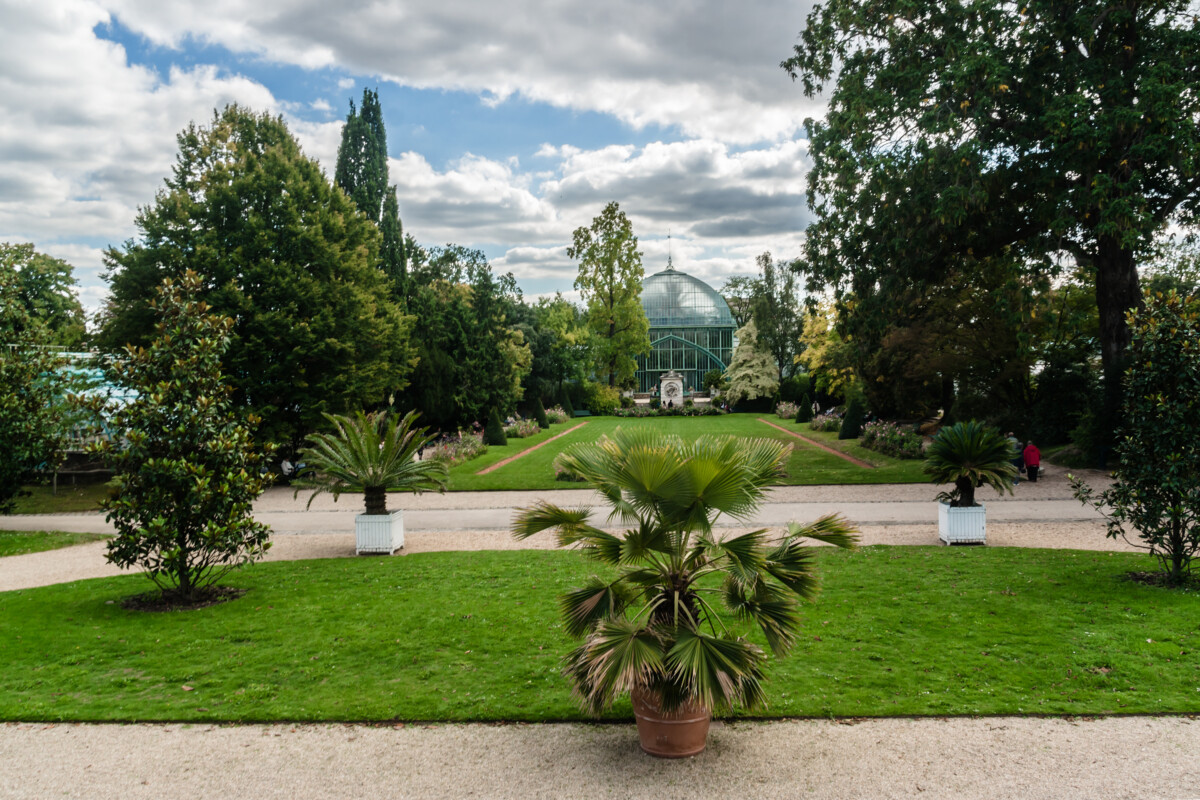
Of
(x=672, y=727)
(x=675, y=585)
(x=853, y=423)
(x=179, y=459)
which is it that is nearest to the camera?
(x=672, y=727)

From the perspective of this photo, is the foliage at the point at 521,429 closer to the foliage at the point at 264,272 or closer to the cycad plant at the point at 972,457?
the foliage at the point at 264,272

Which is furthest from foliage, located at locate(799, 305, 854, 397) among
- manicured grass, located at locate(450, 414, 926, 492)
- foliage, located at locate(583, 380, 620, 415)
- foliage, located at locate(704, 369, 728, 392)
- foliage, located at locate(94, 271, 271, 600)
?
foliage, located at locate(94, 271, 271, 600)

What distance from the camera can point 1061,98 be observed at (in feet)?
50.4

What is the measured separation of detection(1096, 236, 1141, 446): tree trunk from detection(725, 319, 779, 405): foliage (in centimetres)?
3188

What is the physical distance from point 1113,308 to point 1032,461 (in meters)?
4.66

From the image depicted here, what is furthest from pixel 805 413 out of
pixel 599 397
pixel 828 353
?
pixel 599 397

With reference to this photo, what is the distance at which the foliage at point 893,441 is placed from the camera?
23641 millimetres

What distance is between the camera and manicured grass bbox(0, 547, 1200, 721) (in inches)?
238

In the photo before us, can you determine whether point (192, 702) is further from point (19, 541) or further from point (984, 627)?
point (19, 541)

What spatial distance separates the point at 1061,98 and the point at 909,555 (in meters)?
10.9

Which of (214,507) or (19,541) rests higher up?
(214,507)

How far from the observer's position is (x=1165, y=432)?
8516mm

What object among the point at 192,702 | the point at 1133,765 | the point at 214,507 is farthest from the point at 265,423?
the point at 1133,765

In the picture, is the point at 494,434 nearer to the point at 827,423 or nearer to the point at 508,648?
the point at 827,423
